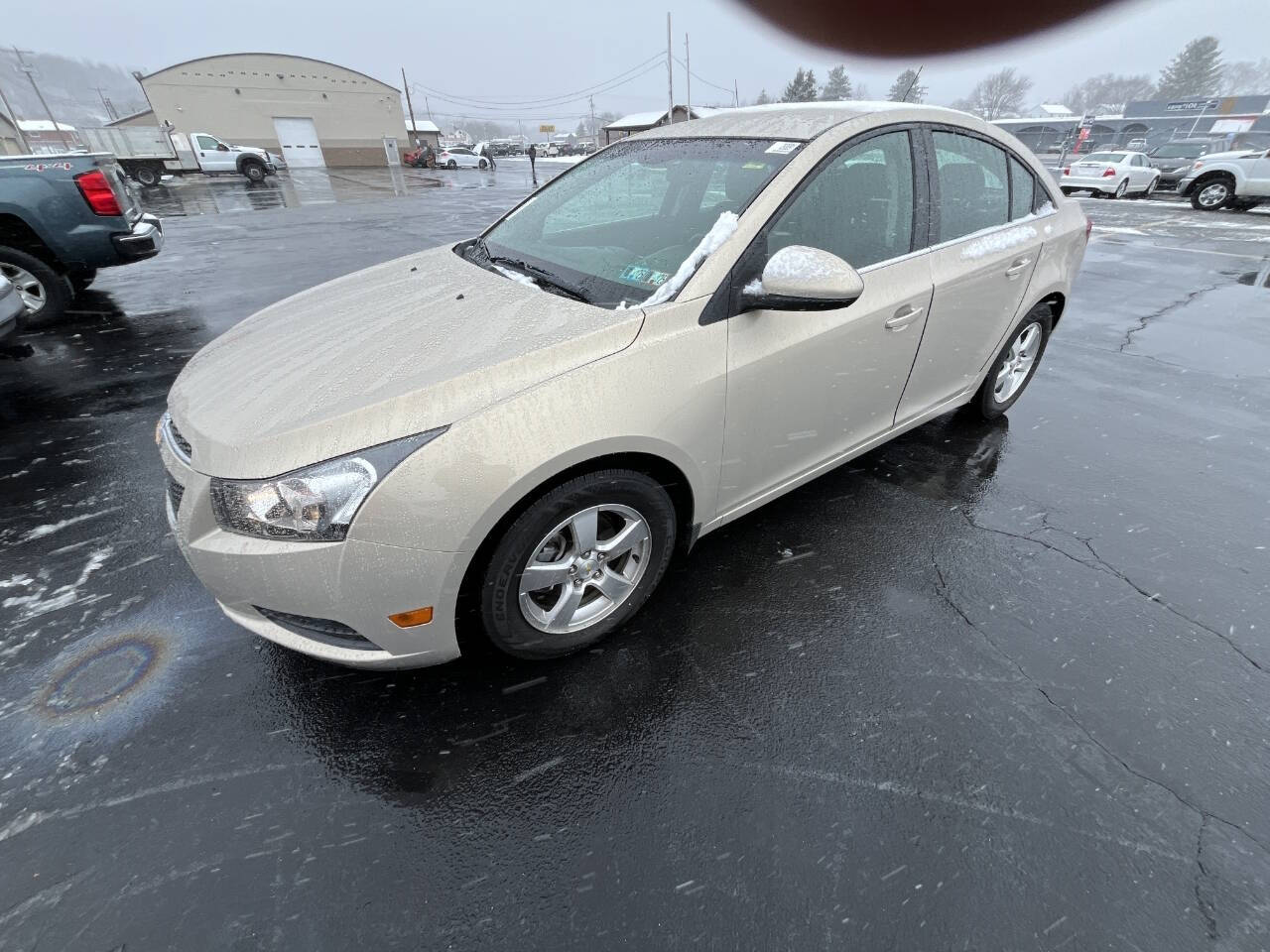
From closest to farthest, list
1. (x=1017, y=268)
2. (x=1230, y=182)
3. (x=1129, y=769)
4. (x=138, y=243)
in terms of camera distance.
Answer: (x=1129, y=769)
(x=1017, y=268)
(x=138, y=243)
(x=1230, y=182)

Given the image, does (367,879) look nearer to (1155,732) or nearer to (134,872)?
(134,872)

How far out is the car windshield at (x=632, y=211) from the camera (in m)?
2.15

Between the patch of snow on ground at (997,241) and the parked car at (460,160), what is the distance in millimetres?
40698

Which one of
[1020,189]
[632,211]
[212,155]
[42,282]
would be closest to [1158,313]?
[1020,189]

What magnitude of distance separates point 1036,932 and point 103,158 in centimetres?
817

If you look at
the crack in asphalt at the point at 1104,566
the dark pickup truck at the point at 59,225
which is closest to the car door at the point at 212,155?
the dark pickup truck at the point at 59,225

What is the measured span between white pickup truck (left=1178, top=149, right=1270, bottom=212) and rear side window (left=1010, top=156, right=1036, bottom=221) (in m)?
17.7

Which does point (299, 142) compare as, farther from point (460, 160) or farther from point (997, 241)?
point (997, 241)

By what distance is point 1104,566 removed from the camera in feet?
8.63

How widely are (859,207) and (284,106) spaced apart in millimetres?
46061

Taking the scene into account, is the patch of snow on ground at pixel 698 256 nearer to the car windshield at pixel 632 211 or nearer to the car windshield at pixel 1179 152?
the car windshield at pixel 632 211

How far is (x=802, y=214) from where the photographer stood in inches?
86.0

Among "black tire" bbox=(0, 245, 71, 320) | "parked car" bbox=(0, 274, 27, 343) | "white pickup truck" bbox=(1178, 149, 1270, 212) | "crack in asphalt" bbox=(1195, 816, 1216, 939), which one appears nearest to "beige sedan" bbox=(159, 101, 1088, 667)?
"crack in asphalt" bbox=(1195, 816, 1216, 939)

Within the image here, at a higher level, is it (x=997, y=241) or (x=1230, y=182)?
(x=997, y=241)
